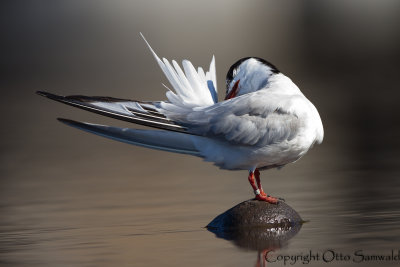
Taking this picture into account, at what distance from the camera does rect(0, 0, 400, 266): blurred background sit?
5.82 m

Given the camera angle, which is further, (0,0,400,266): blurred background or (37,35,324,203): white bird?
(37,35,324,203): white bird

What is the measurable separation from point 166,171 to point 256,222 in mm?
3398

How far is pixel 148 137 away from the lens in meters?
6.11

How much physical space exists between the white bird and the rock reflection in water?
8cm

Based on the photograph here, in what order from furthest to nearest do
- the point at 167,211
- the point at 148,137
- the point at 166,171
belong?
the point at 166,171, the point at 167,211, the point at 148,137

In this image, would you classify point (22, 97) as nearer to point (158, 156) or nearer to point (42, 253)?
point (158, 156)

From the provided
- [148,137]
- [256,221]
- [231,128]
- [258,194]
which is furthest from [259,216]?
[148,137]

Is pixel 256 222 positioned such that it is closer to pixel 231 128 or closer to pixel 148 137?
pixel 231 128

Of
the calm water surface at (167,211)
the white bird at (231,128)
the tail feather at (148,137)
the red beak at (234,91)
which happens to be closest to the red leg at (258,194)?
the white bird at (231,128)

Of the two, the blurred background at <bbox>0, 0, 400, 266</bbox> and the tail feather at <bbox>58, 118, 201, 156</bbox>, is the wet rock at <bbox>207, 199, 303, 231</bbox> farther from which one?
the tail feather at <bbox>58, 118, 201, 156</bbox>

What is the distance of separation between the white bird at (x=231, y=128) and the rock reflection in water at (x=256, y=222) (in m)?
0.08

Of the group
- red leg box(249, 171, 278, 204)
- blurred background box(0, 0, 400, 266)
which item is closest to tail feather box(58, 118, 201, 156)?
red leg box(249, 171, 278, 204)

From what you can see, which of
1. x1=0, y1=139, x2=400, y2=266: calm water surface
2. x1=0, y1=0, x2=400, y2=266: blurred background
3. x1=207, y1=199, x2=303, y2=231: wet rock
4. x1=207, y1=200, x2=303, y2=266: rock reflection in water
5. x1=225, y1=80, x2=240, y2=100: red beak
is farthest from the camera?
x1=225, y1=80, x2=240, y2=100: red beak

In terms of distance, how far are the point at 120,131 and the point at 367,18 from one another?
29.7 m
